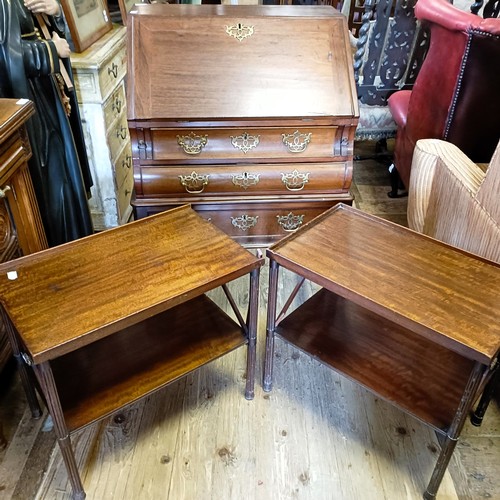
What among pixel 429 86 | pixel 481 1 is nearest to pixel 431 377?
pixel 429 86

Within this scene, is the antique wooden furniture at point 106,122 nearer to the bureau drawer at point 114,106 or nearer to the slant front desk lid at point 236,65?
Result: the bureau drawer at point 114,106

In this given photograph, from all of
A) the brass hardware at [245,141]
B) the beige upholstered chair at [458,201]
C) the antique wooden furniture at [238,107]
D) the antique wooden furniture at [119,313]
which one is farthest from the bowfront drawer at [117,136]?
the beige upholstered chair at [458,201]

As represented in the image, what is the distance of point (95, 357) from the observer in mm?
1319

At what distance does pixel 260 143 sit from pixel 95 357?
2.89 feet

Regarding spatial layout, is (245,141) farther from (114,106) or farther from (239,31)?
(114,106)

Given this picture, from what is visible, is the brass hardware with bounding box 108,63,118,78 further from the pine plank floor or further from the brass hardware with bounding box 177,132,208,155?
the pine plank floor

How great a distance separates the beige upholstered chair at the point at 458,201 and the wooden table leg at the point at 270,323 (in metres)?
0.51

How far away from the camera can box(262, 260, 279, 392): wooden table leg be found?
1.32 m

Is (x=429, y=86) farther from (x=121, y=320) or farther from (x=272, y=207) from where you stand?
(x=121, y=320)

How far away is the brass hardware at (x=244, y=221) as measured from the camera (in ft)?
5.88

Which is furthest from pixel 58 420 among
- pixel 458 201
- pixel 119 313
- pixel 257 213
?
pixel 458 201

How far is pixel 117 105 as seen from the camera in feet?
7.10

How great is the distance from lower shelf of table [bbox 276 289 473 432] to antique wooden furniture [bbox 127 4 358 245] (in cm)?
48

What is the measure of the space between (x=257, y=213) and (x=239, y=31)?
628 mm
